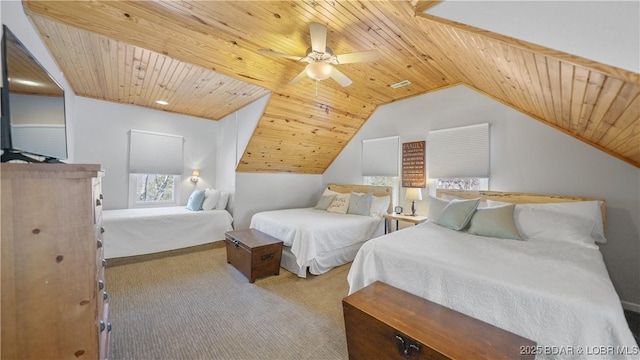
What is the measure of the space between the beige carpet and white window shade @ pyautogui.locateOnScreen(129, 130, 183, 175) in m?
1.90

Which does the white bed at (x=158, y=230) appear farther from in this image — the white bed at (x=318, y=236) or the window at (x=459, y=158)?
the window at (x=459, y=158)

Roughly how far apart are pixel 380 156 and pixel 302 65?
2198 millimetres

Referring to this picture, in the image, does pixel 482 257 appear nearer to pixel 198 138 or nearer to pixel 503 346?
pixel 503 346

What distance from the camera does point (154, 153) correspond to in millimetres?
4398

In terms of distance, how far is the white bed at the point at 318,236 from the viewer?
114 inches

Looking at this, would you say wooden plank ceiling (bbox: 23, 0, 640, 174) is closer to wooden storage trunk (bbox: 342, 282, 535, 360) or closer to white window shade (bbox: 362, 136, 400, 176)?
white window shade (bbox: 362, 136, 400, 176)

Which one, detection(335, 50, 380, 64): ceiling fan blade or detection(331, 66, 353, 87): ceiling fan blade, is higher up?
detection(335, 50, 380, 64): ceiling fan blade

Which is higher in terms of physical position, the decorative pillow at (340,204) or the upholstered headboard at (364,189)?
the upholstered headboard at (364,189)

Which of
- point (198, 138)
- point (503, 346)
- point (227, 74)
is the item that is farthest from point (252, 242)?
point (198, 138)

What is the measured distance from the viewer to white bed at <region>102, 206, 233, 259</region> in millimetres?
3193

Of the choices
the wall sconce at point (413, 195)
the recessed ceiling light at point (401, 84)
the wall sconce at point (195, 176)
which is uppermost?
the recessed ceiling light at point (401, 84)

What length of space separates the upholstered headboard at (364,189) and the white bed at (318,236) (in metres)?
0.48

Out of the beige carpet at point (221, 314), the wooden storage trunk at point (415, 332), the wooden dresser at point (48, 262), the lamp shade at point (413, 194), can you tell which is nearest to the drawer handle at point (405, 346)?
the wooden storage trunk at point (415, 332)

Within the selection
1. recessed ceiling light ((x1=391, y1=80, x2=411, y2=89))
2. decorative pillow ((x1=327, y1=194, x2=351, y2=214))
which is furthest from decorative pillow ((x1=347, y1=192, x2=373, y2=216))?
recessed ceiling light ((x1=391, y1=80, x2=411, y2=89))
